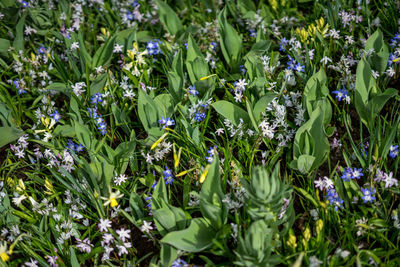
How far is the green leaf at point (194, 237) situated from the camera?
2195mm

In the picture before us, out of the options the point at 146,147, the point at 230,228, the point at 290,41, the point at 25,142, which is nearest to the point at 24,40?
the point at 25,142

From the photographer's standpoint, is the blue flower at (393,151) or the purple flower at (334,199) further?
the blue flower at (393,151)

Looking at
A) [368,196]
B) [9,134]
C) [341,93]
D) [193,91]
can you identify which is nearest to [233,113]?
[193,91]

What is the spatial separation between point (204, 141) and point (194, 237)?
0.82 m

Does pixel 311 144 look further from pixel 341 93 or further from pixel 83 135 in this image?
pixel 83 135

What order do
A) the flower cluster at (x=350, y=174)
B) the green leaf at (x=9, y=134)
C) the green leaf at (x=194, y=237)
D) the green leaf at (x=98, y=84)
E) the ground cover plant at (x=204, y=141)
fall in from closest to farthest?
the green leaf at (x=194, y=237) → the ground cover plant at (x=204, y=141) → the flower cluster at (x=350, y=174) → the green leaf at (x=9, y=134) → the green leaf at (x=98, y=84)

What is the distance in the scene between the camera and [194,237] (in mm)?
2285

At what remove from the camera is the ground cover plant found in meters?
2.30

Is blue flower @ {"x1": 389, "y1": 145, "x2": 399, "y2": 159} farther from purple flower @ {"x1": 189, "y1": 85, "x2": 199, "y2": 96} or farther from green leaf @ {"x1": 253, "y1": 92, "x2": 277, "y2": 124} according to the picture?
purple flower @ {"x1": 189, "y1": 85, "x2": 199, "y2": 96}

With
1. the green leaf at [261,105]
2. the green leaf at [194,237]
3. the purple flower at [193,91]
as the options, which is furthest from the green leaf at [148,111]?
the green leaf at [194,237]

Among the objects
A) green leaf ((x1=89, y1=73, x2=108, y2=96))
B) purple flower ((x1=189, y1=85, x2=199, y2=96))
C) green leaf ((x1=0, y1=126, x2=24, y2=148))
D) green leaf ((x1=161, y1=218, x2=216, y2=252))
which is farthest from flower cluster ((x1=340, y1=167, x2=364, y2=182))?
green leaf ((x1=0, y1=126, x2=24, y2=148))

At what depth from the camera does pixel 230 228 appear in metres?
2.33

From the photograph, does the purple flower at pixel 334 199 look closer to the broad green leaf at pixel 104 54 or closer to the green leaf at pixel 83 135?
the green leaf at pixel 83 135

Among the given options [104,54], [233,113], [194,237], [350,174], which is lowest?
[194,237]
